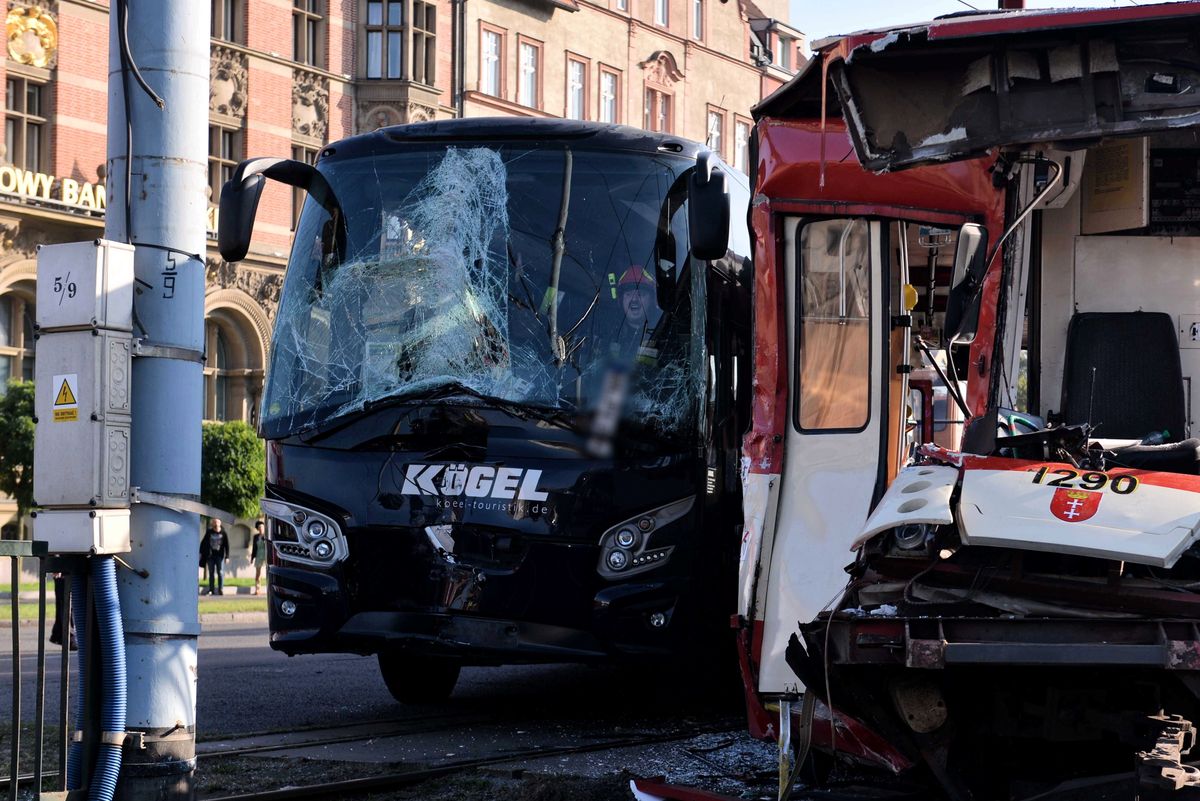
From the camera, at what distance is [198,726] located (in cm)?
969

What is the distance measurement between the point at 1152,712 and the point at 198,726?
610cm

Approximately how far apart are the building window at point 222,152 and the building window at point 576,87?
12822 millimetres

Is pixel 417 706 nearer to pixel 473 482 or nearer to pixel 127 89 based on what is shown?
pixel 473 482

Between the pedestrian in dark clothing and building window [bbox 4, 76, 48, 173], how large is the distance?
9824mm

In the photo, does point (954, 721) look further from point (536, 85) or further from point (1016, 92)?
point (536, 85)

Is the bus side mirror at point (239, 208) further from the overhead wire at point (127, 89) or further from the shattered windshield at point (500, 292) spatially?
the overhead wire at point (127, 89)

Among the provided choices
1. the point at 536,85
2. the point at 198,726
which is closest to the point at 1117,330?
the point at 198,726

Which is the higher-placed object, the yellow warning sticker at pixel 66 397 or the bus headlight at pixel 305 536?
the yellow warning sticker at pixel 66 397

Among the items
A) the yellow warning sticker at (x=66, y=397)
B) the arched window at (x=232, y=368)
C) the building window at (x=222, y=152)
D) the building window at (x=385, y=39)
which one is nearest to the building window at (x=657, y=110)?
the building window at (x=385, y=39)

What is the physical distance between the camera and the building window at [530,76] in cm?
5000

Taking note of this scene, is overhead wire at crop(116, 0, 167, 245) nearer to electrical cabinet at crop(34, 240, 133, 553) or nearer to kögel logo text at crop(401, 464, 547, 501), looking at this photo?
electrical cabinet at crop(34, 240, 133, 553)

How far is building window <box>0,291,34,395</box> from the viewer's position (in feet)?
119

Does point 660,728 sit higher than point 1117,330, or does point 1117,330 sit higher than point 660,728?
point 1117,330

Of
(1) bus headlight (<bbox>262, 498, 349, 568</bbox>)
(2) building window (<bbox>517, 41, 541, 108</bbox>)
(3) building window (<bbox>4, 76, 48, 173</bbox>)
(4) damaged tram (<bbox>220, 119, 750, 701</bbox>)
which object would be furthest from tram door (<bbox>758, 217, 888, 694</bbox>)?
(2) building window (<bbox>517, 41, 541, 108</bbox>)
